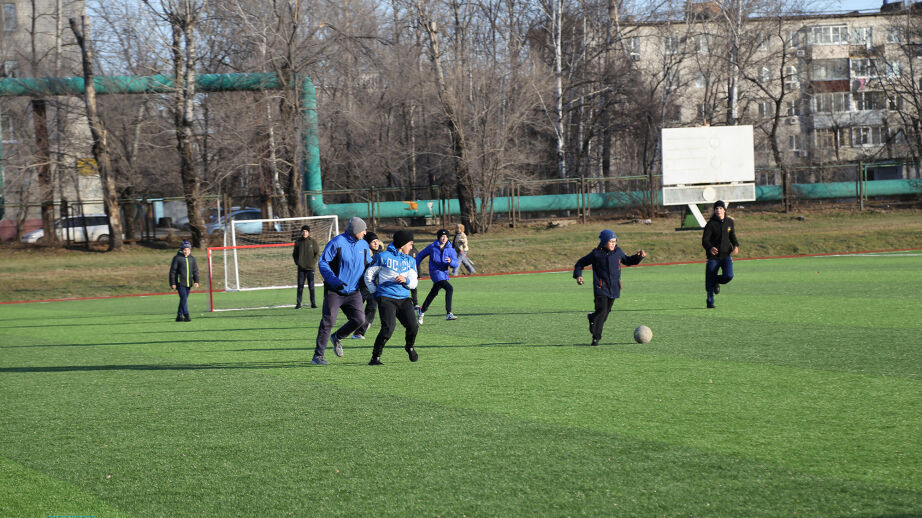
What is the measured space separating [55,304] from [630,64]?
1359 inches

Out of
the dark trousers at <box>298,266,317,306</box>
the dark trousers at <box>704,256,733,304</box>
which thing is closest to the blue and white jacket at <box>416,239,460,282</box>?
the dark trousers at <box>704,256,733,304</box>

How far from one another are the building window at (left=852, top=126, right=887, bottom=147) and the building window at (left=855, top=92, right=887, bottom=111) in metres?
1.74

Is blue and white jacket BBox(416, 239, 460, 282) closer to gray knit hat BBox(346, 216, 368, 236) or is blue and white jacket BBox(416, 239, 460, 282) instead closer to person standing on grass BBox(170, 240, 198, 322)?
gray knit hat BBox(346, 216, 368, 236)

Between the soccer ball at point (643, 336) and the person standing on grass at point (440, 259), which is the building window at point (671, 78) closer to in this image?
the person standing on grass at point (440, 259)

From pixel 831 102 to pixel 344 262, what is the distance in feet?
224

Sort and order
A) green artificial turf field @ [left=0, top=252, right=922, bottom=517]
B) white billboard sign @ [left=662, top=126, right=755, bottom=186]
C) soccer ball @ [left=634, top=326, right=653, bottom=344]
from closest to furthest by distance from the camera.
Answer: green artificial turf field @ [left=0, top=252, right=922, bottom=517] < soccer ball @ [left=634, top=326, right=653, bottom=344] < white billboard sign @ [left=662, top=126, right=755, bottom=186]

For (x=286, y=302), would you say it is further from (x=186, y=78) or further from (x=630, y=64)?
(x=630, y=64)

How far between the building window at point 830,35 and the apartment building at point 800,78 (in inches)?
3.3

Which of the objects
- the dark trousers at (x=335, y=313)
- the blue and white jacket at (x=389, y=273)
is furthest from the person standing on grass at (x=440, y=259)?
the blue and white jacket at (x=389, y=273)

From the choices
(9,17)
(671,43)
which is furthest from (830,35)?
(9,17)

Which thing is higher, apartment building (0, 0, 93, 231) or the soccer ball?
apartment building (0, 0, 93, 231)

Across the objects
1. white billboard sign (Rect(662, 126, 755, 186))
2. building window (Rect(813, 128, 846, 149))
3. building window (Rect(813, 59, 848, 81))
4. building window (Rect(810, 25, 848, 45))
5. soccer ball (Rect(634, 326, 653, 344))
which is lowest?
soccer ball (Rect(634, 326, 653, 344))

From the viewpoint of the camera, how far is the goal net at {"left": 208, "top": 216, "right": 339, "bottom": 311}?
25.4 metres

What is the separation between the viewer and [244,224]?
1439 inches
